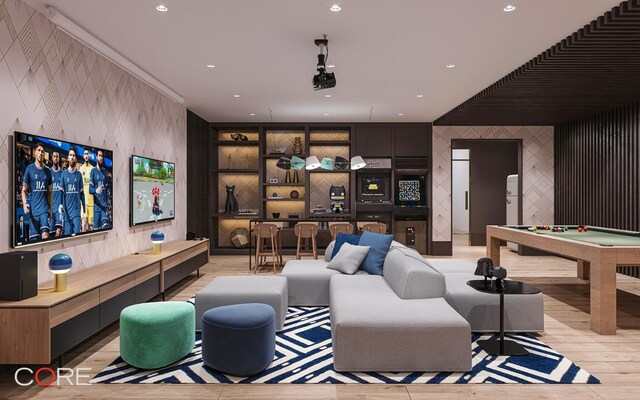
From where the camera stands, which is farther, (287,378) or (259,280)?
(259,280)

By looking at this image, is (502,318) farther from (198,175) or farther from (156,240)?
(198,175)

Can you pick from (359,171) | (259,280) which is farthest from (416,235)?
(259,280)

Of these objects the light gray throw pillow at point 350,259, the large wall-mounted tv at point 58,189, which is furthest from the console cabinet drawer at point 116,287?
the light gray throw pillow at point 350,259

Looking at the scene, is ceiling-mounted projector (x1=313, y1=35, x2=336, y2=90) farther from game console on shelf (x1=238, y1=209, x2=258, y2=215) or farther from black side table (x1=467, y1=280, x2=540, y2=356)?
game console on shelf (x1=238, y1=209, x2=258, y2=215)

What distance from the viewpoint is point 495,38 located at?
13.5 ft

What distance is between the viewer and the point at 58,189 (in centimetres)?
361

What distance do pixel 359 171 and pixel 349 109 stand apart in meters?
1.65

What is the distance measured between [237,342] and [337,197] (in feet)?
19.5

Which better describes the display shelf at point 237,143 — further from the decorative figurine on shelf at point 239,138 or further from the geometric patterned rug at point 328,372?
the geometric patterned rug at point 328,372

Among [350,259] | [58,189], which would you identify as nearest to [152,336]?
[58,189]

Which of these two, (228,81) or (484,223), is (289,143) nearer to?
(228,81)

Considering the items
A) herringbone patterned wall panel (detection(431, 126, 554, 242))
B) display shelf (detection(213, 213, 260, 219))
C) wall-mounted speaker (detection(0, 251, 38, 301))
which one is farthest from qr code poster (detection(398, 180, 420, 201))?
wall-mounted speaker (detection(0, 251, 38, 301))

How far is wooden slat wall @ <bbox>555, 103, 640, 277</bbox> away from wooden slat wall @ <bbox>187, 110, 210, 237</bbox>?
7.18m

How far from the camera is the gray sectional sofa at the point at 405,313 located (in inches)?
112
